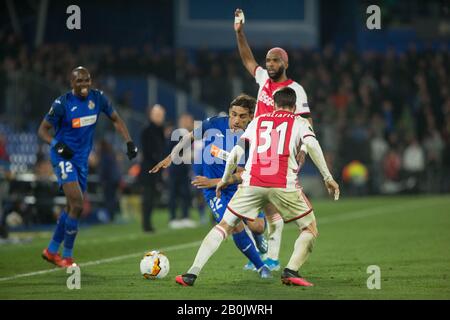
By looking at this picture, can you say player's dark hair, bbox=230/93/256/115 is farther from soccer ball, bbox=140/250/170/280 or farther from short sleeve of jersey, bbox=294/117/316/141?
soccer ball, bbox=140/250/170/280

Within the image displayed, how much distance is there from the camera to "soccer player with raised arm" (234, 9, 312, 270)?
11.3 metres

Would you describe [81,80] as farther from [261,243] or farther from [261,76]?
[261,243]

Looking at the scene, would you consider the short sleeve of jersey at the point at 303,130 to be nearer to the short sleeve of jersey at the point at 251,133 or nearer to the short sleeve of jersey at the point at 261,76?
the short sleeve of jersey at the point at 251,133

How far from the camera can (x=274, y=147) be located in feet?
33.4

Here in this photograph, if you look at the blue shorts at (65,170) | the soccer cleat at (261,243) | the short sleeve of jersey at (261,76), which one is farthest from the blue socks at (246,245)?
the blue shorts at (65,170)

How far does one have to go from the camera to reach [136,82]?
29391 mm

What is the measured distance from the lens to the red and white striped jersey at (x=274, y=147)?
1014cm

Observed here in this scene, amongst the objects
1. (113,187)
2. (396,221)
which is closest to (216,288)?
(396,221)

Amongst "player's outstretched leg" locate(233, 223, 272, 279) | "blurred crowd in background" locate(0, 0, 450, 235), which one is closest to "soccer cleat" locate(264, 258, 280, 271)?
"player's outstretched leg" locate(233, 223, 272, 279)

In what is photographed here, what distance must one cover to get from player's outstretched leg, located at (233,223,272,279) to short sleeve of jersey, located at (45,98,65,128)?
304 cm

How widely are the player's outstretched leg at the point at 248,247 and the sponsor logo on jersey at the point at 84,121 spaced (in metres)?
2.89

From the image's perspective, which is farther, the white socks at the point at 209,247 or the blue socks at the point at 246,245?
the blue socks at the point at 246,245

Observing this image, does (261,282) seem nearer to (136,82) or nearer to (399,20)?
(136,82)

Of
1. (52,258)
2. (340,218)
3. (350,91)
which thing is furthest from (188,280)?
(350,91)
